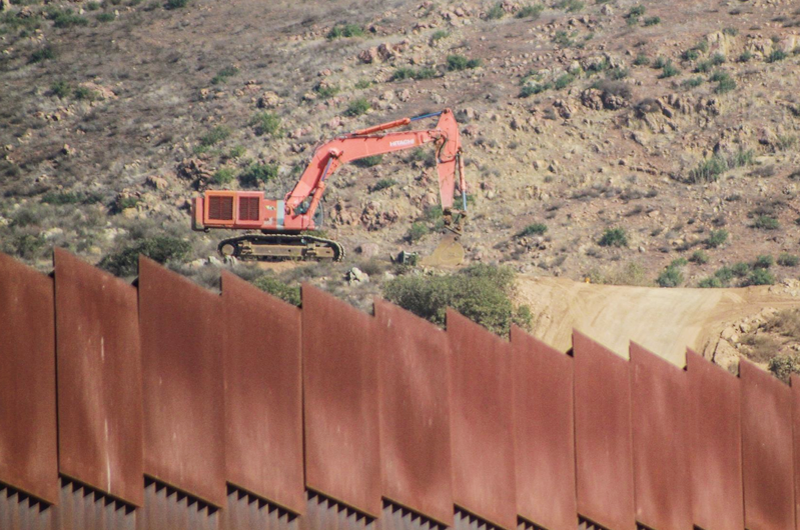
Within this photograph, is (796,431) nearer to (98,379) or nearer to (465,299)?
(98,379)

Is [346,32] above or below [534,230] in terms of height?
above

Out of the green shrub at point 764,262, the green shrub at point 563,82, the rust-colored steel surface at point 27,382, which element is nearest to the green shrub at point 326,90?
the green shrub at point 563,82

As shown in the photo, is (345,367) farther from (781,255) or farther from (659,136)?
(659,136)

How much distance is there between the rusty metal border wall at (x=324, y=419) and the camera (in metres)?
8.48

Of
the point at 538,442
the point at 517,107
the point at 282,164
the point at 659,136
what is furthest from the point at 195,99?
the point at 538,442

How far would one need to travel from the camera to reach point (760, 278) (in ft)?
108

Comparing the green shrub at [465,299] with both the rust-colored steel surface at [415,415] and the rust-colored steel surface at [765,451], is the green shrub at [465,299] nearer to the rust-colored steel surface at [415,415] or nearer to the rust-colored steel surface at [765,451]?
the rust-colored steel surface at [765,451]

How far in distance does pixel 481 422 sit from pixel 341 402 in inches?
57.9

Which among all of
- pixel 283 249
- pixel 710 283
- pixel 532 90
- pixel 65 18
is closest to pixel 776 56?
pixel 532 90

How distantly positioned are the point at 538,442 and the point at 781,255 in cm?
2758

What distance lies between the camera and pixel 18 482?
8.34 m

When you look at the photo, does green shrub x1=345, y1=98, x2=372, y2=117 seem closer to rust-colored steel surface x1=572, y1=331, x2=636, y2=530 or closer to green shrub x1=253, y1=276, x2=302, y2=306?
green shrub x1=253, y1=276, x2=302, y2=306

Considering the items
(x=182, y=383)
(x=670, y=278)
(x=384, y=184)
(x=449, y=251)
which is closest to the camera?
(x=182, y=383)

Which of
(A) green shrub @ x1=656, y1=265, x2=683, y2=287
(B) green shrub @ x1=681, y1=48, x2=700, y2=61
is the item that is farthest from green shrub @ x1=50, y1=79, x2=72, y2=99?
(A) green shrub @ x1=656, y1=265, x2=683, y2=287
